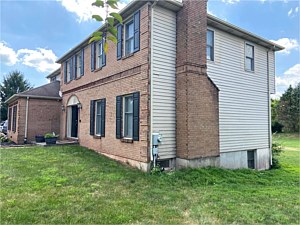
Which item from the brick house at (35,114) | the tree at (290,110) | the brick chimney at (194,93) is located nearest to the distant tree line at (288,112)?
the tree at (290,110)

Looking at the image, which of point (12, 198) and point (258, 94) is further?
point (258, 94)

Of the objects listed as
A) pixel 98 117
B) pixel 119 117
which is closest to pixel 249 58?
pixel 119 117

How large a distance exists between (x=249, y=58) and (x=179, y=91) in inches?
203

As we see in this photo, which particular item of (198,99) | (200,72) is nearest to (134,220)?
(198,99)

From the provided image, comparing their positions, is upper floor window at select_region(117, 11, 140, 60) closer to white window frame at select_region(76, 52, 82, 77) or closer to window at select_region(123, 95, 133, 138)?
window at select_region(123, 95, 133, 138)

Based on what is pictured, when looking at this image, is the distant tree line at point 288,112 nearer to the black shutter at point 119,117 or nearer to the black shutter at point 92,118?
the black shutter at point 92,118

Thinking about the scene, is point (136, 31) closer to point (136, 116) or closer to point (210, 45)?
point (136, 116)

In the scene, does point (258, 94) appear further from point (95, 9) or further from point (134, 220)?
point (95, 9)

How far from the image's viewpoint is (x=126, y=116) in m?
Result: 9.45

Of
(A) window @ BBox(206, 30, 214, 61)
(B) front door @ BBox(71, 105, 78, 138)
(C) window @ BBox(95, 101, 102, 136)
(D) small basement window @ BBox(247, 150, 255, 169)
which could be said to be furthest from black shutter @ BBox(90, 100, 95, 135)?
(D) small basement window @ BBox(247, 150, 255, 169)

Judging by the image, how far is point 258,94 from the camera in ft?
39.6

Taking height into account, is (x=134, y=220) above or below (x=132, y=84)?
below

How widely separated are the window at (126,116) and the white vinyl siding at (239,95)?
10.9 feet

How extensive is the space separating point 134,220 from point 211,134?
542cm
